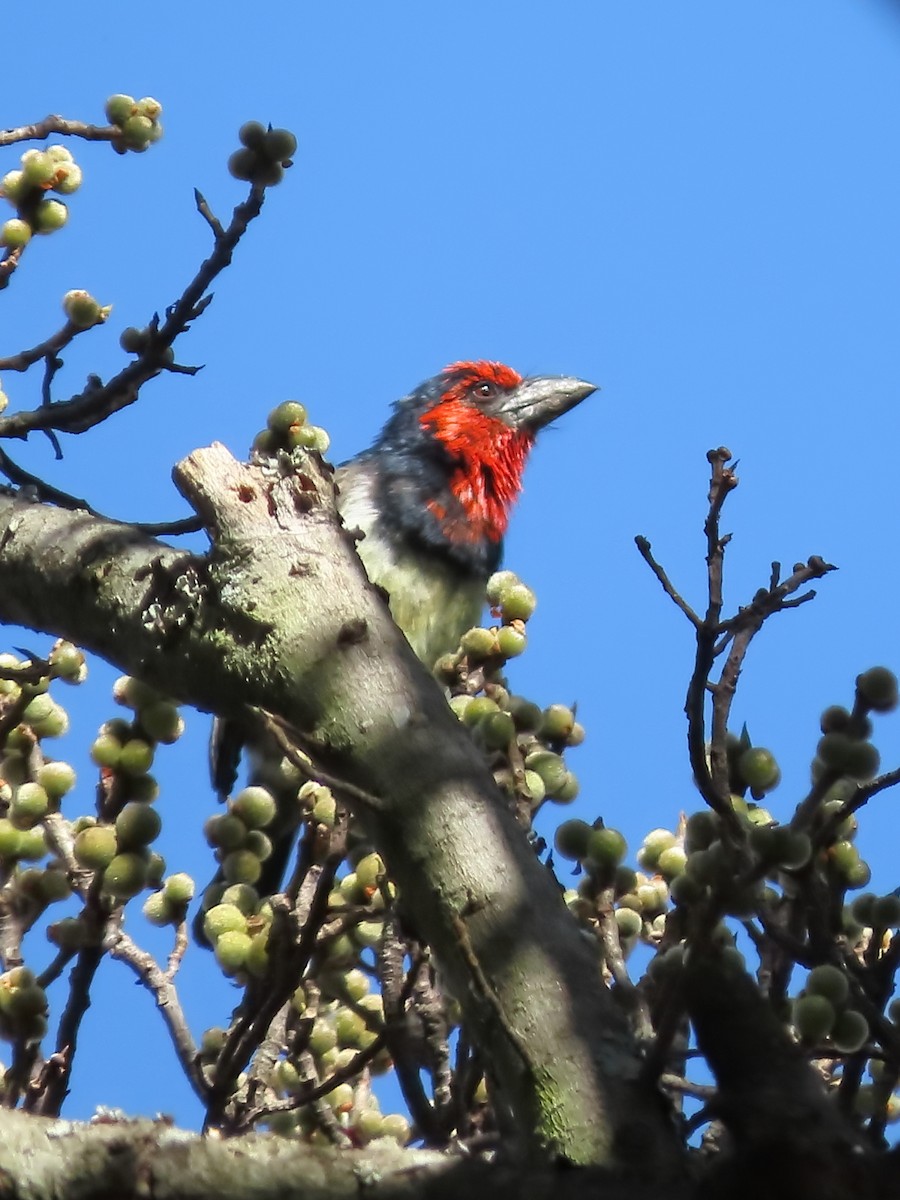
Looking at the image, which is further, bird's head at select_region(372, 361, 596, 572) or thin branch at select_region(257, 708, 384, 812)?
bird's head at select_region(372, 361, 596, 572)

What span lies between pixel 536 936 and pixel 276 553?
64 centimetres

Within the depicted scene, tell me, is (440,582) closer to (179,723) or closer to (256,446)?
(256,446)

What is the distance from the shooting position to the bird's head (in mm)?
4746

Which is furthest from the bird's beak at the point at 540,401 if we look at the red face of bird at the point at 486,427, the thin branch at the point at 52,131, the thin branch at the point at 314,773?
the thin branch at the point at 314,773

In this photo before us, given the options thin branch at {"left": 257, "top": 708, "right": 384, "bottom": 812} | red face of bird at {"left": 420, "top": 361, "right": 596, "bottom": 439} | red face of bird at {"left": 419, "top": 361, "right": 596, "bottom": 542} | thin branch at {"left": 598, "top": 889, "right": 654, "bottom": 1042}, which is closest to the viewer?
thin branch at {"left": 257, "top": 708, "right": 384, "bottom": 812}

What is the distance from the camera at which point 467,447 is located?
520 centimetres

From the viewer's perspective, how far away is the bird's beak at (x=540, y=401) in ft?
18.0

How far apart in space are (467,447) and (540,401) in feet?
1.56

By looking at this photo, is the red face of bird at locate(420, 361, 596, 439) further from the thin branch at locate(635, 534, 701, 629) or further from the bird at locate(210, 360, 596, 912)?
the thin branch at locate(635, 534, 701, 629)

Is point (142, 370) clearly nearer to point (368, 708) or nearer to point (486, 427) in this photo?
point (368, 708)

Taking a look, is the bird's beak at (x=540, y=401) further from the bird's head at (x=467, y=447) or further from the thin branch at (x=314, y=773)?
the thin branch at (x=314, y=773)

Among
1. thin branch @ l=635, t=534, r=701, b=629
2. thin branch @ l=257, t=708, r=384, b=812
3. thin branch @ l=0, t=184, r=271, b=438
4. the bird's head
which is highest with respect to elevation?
the bird's head

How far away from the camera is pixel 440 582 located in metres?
4.58

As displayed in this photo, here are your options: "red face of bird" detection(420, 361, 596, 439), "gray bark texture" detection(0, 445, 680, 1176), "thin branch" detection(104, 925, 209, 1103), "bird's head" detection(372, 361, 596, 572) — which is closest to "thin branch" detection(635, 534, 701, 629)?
"gray bark texture" detection(0, 445, 680, 1176)
